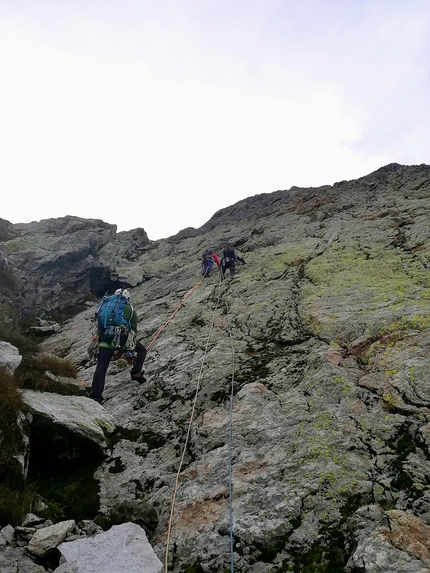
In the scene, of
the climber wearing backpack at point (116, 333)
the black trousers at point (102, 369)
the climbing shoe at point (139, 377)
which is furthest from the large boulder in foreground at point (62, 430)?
the climbing shoe at point (139, 377)

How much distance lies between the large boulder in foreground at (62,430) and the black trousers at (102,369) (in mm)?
1751

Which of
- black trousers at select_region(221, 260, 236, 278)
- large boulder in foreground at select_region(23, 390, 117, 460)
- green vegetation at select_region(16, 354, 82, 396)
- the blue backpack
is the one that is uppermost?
black trousers at select_region(221, 260, 236, 278)

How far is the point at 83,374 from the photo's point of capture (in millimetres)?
12180

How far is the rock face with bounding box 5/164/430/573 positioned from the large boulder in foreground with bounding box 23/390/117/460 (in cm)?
51

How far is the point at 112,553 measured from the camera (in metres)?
4.32

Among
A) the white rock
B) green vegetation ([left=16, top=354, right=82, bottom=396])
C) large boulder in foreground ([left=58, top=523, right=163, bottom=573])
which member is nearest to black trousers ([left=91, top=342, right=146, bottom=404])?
green vegetation ([left=16, top=354, right=82, bottom=396])

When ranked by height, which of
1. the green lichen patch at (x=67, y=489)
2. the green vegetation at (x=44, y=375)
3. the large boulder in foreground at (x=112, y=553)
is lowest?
the green lichen patch at (x=67, y=489)

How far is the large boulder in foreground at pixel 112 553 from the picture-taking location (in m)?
4.13

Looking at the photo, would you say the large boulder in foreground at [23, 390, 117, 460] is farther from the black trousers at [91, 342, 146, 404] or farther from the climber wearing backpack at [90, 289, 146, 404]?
the climber wearing backpack at [90, 289, 146, 404]

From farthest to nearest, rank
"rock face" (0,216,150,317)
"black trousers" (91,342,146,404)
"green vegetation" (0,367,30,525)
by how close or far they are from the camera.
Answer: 1. "rock face" (0,216,150,317)
2. "black trousers" (91,342,146,404)
3. "green vegetation" (0,367,30,525)

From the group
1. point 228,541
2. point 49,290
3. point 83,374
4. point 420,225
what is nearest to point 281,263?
point 420,225

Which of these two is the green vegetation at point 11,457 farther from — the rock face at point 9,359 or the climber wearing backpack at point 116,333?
the climber wearing backpack at point 116,333

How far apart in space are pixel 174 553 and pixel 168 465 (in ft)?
6.18

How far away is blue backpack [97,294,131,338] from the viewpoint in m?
10.0
